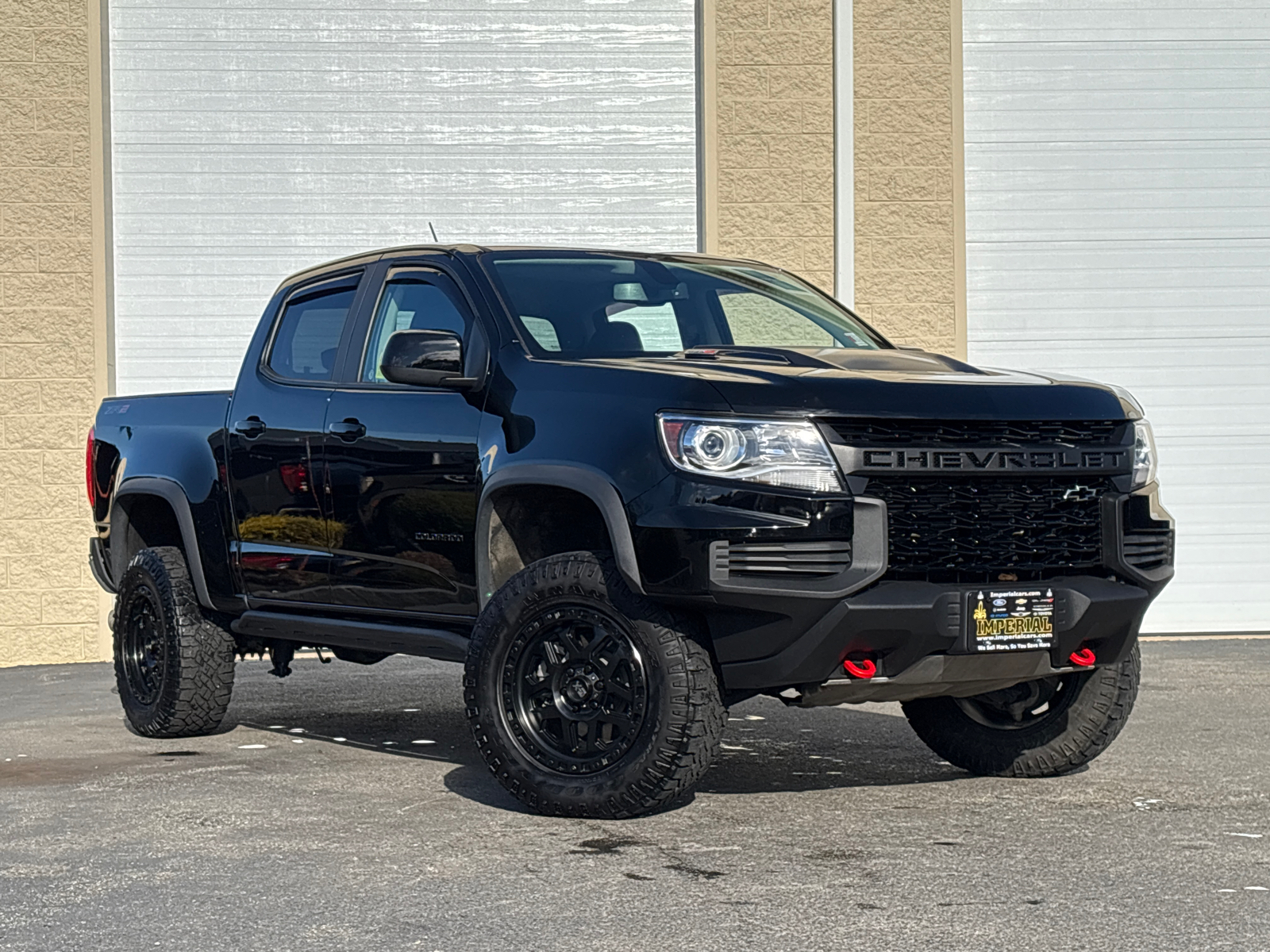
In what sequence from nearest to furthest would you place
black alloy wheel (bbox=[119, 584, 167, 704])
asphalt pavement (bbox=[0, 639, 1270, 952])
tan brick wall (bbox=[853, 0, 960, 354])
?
asphalt pavement (bbox=[0, 639, 1270, 952]) → black alloy wheel (bbox=[119, 584, 167, 704]) → tan brick wall (bbox=[853, 0, 960, 354])

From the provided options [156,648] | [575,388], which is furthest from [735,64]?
[575,388]

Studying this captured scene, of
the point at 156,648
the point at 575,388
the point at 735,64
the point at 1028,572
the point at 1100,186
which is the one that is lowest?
the point at 156,648

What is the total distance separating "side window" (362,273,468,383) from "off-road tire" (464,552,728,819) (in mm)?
1248

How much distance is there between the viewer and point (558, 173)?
13617 mm

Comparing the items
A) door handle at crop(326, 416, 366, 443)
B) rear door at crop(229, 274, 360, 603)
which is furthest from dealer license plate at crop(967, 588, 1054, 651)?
rear door at crop(229, 274, 360, 603)

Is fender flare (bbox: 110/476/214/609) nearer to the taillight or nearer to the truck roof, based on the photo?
the taillight

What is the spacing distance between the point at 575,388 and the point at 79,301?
7886mm

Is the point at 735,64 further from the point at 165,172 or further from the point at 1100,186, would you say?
the point at 165,172

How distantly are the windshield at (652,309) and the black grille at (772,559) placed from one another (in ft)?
4.03

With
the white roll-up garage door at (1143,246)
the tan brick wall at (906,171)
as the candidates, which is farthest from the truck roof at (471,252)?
the white roll-up garage door at (1143,246)

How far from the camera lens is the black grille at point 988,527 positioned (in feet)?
19.2

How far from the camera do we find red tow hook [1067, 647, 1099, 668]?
625 cm

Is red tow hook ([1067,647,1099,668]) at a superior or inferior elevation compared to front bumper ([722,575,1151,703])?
inferior

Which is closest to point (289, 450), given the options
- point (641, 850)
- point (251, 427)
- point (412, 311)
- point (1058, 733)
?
point (251, 427)
